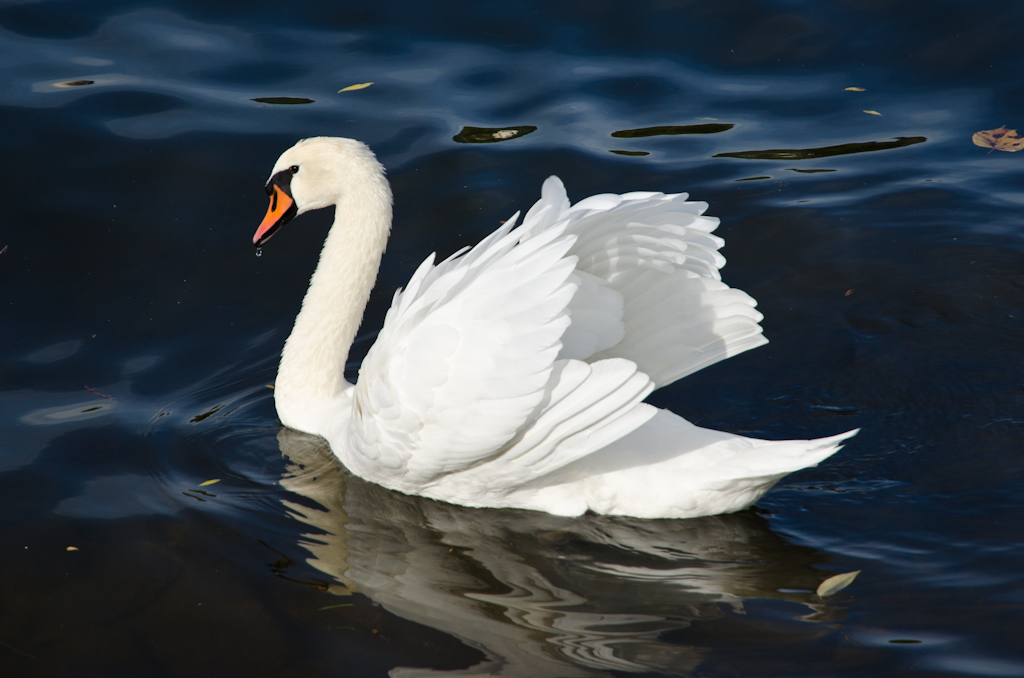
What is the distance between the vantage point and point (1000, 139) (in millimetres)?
8219

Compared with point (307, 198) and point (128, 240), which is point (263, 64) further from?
point (307, 198)

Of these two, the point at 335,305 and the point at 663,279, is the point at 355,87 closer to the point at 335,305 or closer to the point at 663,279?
the point at 335,305

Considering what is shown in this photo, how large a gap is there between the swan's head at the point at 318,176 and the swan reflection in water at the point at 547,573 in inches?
59.9

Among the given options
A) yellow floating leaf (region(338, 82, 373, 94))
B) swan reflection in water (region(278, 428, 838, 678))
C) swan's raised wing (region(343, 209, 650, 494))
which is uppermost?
yellow floating leaf (region(338, 82, 373, 94))

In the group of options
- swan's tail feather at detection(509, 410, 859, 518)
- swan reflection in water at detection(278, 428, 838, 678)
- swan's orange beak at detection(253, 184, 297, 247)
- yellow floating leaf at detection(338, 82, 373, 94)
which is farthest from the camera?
yellow floating leaf at detection(338, 82, 373, 94)

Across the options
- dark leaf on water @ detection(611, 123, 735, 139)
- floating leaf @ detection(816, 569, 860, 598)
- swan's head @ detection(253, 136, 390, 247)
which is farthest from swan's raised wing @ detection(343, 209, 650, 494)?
dark leaf on water @ detection(611, 123, 735, 139)

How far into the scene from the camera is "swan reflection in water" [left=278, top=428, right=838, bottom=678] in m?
3.69

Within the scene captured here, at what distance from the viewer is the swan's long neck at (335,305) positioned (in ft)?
17.5

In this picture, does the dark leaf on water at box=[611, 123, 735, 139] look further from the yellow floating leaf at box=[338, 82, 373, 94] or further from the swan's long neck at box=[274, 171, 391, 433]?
the swan's long neck at box=[274, 171, 391, 433]

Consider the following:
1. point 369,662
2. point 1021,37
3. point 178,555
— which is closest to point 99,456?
point 178,555

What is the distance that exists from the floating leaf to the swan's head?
2829 mm

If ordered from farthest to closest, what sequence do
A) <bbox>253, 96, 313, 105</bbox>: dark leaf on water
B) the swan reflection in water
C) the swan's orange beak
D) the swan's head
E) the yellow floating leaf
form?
the yellow floating leaf < <bbox>253, 96, 313, 105</bbox>: dark leaf on water < the swan's orange beak < the swan's head < the swan reflection in water

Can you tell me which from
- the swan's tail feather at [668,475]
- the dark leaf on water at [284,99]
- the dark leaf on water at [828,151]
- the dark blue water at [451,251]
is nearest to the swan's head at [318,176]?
the dark blue water at [451,251]

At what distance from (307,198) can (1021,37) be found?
24.2ft
